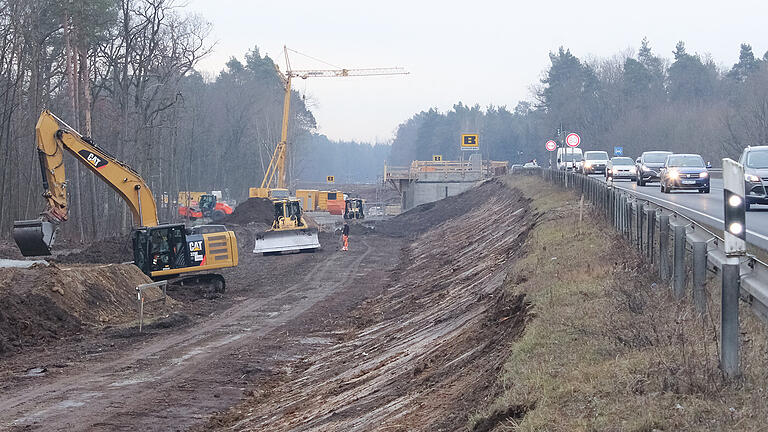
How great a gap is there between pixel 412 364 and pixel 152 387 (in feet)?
16.3

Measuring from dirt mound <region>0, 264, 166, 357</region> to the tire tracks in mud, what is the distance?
238 centimetres

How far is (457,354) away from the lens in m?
12.9

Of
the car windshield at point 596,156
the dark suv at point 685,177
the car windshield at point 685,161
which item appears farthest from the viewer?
the car windshield at point 596,156

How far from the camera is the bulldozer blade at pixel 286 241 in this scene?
4722 cm

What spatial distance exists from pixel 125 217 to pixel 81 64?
34.6 feet

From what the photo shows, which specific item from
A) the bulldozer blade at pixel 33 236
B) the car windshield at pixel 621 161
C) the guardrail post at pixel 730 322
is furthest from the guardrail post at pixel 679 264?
the car windshield at pixel 621 161

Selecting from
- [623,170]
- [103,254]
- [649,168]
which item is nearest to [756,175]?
[649,168]

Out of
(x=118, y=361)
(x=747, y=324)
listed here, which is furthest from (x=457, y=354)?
(x=118, y=361)

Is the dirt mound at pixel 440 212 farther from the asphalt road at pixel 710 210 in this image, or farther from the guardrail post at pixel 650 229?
the guardrail post at pixel 650 229

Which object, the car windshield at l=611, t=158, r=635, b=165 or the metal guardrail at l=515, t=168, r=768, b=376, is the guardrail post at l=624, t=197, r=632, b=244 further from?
the car windshield at l=611, t=158, r=635, b=165

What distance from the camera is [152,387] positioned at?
15.9 metres

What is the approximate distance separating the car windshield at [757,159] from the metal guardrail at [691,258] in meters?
5.07

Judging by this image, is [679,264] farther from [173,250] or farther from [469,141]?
[469,141]

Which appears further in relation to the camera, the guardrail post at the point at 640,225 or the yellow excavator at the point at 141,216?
the yellow excavator at the point at 141,216
